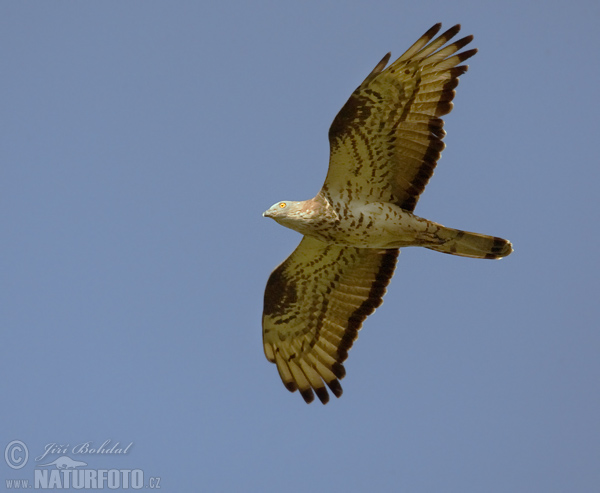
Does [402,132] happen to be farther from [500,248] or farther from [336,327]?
[336,327]

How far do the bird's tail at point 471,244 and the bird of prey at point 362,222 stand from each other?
0.04 ft

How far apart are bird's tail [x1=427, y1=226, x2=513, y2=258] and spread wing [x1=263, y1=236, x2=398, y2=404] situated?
116 centimetres

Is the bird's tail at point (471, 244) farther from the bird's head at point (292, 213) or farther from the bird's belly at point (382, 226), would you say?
the bird's head at point (292, 213)

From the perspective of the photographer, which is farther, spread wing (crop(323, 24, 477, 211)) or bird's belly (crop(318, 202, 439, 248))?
bird's belly (crop(318, 202, 439, 248))

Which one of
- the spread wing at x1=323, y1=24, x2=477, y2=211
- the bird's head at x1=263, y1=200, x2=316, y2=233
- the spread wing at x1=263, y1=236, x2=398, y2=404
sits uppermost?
the spread wing at x1=323, y1=24, x2=477, y2=211

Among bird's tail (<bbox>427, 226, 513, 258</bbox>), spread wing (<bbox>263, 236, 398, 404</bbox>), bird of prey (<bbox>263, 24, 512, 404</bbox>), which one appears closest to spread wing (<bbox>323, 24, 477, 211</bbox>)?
bird of prey (<bbox>263, 24, 512, 404</bbox>)

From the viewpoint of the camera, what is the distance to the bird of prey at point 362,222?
10898 mm

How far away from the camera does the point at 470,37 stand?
35.6 feet

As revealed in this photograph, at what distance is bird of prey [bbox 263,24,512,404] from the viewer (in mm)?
10898

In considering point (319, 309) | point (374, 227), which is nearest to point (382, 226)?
point (374, 227)

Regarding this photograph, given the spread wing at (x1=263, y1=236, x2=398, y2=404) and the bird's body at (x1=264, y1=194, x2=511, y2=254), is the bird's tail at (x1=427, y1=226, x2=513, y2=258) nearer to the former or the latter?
the bird's body at (x1=264, y1=194, x2=511, y2=254)

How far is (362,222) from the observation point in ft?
37.2

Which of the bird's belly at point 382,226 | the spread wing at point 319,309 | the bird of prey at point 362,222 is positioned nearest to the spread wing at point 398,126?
the bird of prey at point 362,222

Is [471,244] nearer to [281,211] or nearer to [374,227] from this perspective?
[374,227]
